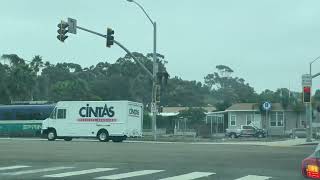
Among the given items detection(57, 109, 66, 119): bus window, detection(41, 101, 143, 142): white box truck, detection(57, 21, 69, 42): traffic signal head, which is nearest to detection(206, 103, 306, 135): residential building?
detection(41, 101, 143, 142): white box truck

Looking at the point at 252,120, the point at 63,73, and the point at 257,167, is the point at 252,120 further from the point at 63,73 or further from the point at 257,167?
the point at 257,167

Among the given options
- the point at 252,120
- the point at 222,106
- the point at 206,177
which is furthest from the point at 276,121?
the point at 206,177

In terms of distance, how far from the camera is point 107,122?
42.0 metres

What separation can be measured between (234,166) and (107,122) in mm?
24353

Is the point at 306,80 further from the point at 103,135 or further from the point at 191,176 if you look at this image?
the point at 191,176

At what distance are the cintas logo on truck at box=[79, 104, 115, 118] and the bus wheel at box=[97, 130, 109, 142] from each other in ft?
3.52

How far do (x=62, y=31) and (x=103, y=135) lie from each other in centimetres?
1072

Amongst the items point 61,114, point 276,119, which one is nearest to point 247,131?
point 276,119

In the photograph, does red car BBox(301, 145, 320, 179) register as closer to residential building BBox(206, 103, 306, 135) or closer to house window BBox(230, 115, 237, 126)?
residential building BBox(206, 103, 306, 135)

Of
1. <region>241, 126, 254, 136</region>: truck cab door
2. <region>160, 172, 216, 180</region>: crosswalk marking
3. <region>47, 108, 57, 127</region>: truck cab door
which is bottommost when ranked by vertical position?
<region>160, 172, 216, 180</region>: crosswalk marking

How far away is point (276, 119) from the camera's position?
78.8 meters

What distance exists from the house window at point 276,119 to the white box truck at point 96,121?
124ft

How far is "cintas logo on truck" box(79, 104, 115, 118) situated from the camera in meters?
42.1

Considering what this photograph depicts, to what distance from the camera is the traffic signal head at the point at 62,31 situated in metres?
33.6
